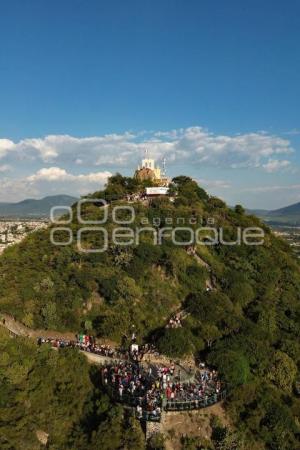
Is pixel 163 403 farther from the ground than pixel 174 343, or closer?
closer

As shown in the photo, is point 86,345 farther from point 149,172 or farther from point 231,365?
point 149,172

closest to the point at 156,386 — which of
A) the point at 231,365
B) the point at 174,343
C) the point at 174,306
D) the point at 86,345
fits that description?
the point at 174,343

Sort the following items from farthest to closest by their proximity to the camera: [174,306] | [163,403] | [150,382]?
[174,306] < [150,382] < [163,403]

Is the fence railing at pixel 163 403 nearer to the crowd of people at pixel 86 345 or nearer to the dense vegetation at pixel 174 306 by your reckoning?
the dense vegetation at pixel 174 306

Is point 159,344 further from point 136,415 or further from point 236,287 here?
point 236,287

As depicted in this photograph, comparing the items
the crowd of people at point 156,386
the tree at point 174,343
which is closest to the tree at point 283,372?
the crowd of people at point 156,386

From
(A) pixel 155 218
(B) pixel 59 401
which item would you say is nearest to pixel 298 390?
(B) pixel 59 401

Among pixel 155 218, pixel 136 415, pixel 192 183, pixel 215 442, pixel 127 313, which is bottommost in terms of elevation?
pixel 215 442
